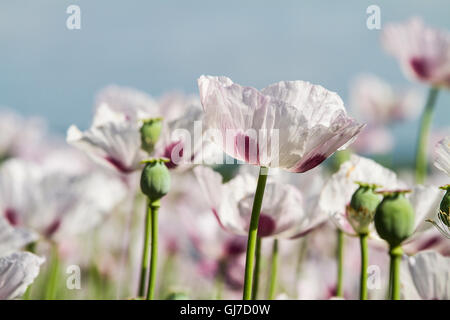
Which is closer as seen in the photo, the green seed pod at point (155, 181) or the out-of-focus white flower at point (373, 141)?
the green seed pod at point (155, 181)

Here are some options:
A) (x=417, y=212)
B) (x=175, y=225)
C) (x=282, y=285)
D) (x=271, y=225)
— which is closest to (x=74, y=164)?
(x=175, y=225)

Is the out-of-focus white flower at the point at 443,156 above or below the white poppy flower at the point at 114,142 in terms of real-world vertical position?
above

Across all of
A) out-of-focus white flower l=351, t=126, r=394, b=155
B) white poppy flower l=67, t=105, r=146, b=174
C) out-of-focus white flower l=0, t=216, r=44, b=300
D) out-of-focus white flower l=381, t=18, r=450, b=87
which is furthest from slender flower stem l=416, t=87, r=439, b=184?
out-of-focus white flower l=351, t=126, r=394, b=155

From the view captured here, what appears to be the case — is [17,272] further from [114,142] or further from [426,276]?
[426,276]

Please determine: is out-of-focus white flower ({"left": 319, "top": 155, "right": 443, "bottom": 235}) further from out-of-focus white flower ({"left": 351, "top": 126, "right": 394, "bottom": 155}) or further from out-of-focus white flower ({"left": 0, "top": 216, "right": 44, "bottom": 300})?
out-of-focus white flower ({"left": 351, "top": 126, "right": 394, "bottom": 155})

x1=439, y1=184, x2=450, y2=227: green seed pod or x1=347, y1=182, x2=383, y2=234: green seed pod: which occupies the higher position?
x1=439, y1=184, x2=450, y2=227: green seed pod

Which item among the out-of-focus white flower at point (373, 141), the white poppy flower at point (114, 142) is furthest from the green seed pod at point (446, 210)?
the out-of-focus white flower at point (373, 141)

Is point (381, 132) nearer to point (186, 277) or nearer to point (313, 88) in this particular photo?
point (186, 277)

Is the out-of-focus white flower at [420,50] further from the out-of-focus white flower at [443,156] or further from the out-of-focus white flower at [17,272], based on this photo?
the out-of-focus white flower at [17,272]
